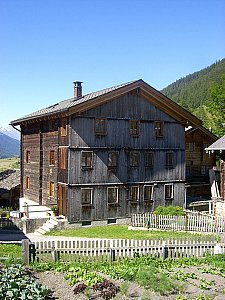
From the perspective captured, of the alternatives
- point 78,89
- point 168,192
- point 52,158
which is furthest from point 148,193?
point 78,89

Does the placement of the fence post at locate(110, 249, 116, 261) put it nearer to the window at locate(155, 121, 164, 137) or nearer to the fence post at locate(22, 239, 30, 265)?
the fence post at locate(22, 239, 30, 265)

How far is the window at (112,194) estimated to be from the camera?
100ft

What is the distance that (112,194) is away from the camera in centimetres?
3070

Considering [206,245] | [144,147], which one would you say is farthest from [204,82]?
[206,245]

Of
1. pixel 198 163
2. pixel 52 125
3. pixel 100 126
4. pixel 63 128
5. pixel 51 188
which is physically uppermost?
pixel 52 125

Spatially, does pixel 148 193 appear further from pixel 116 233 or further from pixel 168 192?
pixel 116 233

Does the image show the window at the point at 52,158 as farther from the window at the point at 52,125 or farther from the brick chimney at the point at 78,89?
the brick chimney at the point at 78,89

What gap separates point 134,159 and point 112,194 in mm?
3305

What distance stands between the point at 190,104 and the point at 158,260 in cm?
12991

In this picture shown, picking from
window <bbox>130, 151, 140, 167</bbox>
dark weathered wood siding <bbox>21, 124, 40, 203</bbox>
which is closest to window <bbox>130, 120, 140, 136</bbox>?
window <bbox>130, 151, 140, 167</bbox>

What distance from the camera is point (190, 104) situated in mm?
143000

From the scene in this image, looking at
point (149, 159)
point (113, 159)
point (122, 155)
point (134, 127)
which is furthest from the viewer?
point (149, 159)

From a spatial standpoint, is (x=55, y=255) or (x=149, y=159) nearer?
(x=55, y=255)

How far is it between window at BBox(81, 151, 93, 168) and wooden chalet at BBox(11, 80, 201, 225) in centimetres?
4
